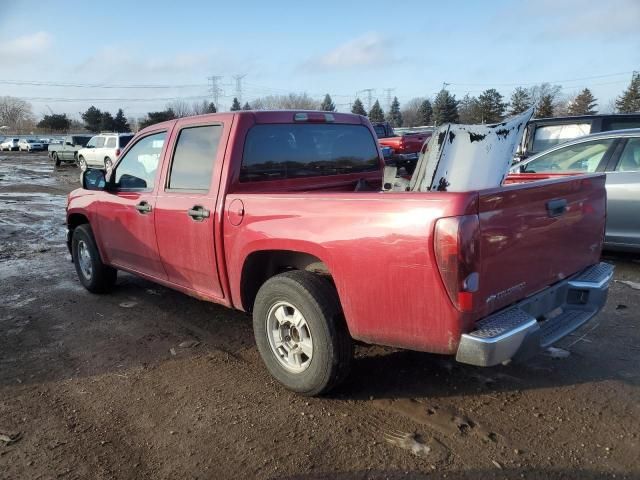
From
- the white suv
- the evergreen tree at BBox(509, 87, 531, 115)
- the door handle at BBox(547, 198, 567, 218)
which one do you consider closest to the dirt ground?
the door handle at BBox(547, 198, 567, 218)

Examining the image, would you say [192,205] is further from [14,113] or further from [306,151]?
[14,113]

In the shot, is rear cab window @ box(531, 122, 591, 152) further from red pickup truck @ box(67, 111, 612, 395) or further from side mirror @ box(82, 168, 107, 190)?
side mirror @ box(82, 168, 107, 190)

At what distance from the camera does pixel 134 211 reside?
475 centimetres

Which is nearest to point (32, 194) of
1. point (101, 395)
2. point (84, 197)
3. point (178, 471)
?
point (84, 197)

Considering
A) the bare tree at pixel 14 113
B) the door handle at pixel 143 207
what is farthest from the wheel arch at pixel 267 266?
the bare tree at pixel 14 113

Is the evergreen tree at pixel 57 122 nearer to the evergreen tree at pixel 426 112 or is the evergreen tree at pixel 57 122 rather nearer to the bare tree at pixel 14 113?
the bare tree at pixel 14 113

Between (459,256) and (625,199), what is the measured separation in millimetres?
4641

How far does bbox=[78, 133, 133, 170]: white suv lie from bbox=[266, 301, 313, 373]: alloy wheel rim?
20177 millimetres

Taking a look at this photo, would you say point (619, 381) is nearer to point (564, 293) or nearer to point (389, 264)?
point (564, 293)

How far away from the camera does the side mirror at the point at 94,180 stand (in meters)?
5.18

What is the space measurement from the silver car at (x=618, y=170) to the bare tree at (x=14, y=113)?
112197mm

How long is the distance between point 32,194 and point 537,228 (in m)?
17.1

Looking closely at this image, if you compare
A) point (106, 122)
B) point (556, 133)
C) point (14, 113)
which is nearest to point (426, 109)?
point (106, 122)

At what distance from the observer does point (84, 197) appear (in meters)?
5.67
